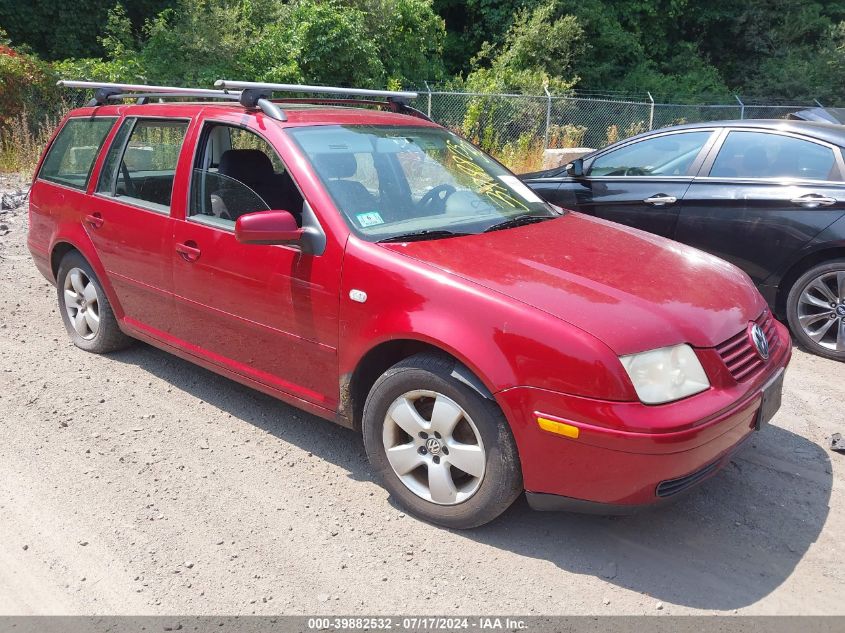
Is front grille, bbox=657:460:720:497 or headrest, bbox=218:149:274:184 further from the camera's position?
headrest, bbox=218:149:274:184

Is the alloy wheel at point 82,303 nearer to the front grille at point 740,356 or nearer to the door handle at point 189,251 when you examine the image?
the door handle at point 189,251

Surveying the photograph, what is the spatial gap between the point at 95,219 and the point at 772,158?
194 inches

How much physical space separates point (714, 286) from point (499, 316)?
1187 millimetres

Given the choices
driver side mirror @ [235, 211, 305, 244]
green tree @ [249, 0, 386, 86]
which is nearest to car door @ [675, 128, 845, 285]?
driver side mirror @ [235, 211, 305, 244]

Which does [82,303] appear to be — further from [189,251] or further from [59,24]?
[59,24]

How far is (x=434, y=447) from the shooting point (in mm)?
3273

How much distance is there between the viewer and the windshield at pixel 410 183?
3688 millimetres

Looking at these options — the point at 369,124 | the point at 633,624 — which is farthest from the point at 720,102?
the point at 633,624

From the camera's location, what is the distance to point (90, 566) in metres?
3.09

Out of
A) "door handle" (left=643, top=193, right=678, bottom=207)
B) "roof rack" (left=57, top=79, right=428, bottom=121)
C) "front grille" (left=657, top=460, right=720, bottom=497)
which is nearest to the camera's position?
"front grille" (left=657, top=460, right=720, bottom=497)

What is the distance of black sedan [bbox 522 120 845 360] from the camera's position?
5.42 metres

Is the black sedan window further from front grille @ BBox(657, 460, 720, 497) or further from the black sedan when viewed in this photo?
front grille @ BBox(657, 460, 720, 497)

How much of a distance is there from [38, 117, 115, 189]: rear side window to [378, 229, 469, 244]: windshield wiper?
257 cm

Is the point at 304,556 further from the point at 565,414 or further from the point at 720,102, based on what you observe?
the point at 720,102
